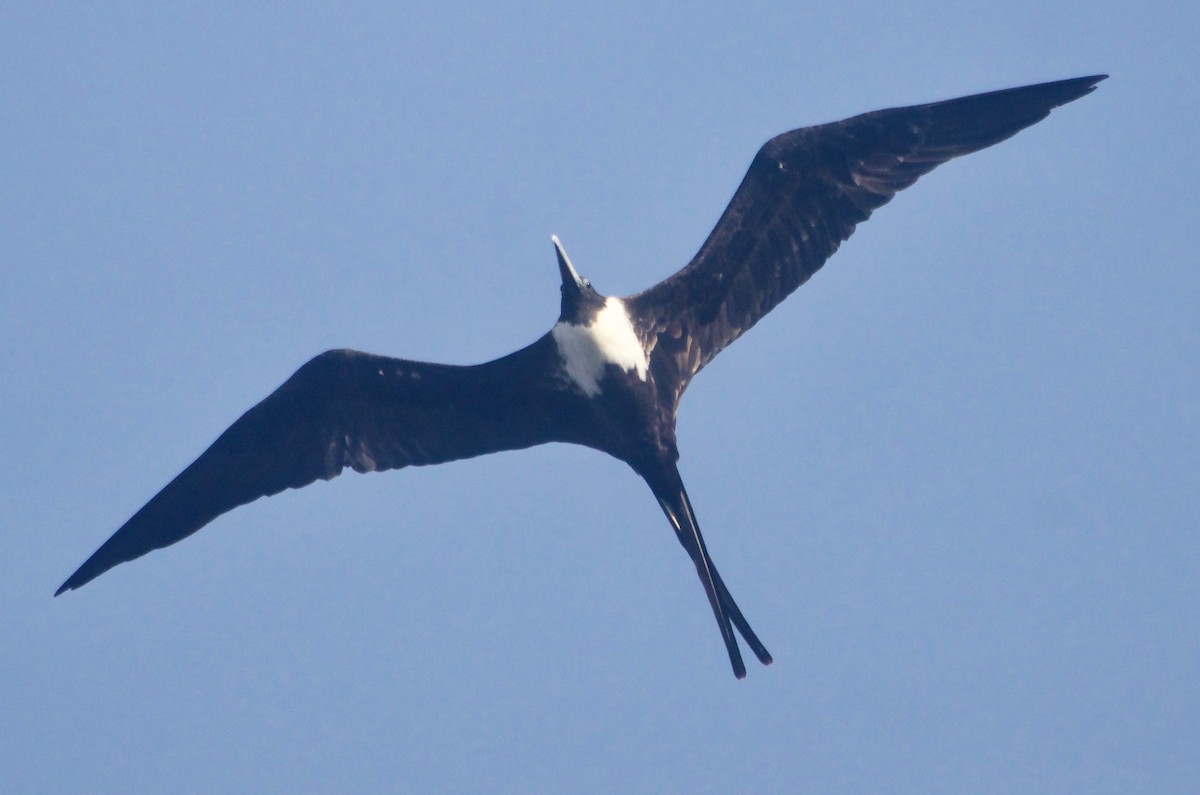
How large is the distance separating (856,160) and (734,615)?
3460mm

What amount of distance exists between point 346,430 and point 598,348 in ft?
6.69

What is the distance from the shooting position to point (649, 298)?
10.7 meters

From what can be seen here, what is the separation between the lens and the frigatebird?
34.6 feet

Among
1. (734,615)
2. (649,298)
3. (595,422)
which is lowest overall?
(734,615)

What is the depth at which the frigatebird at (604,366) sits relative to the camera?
34.6 ft

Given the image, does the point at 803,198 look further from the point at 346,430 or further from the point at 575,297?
the point at 346,430

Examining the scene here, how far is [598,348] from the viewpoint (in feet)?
34.3

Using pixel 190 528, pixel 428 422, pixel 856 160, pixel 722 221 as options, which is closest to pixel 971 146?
pixel 856 160

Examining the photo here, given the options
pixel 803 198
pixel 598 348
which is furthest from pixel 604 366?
pixel 803 198

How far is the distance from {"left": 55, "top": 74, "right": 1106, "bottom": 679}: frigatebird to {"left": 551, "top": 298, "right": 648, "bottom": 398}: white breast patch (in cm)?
1

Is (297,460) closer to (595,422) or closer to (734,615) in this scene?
(595,422)

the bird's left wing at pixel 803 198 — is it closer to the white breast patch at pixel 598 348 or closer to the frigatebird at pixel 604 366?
the frigatebird at pixel 604 366

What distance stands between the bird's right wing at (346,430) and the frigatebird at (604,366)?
0.03ft

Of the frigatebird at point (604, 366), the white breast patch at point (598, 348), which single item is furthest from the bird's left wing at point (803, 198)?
the white breast patch at point (598, 348)
